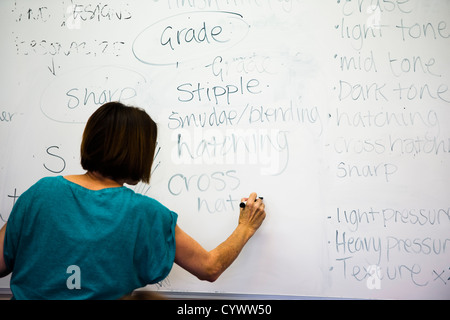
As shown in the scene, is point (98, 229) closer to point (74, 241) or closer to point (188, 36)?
point (74, 241)

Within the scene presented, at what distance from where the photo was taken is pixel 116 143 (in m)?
0.86

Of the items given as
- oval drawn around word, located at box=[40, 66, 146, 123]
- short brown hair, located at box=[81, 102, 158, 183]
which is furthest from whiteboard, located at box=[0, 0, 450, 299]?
short brown hair, located at box=[81, 102, 158, 183]

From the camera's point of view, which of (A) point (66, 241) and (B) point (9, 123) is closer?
(A) point (66, 241)

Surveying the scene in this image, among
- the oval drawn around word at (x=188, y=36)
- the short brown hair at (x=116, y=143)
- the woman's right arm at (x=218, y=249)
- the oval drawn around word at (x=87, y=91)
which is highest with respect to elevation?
the oval drawn around word at (x=188, y=36)

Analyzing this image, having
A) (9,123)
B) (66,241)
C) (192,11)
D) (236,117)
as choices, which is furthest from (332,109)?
(9,123)

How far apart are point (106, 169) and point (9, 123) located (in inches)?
26.4

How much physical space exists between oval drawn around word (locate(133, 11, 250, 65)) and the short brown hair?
43 centimetres

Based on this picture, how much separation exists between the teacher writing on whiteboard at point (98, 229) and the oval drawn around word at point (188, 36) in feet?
1.42

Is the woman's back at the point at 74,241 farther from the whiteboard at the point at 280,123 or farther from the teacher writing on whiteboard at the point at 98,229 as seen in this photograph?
the whiteboard at the point at 280,123

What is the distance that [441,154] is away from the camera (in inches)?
46.1

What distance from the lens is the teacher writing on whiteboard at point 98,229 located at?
2.56 ft

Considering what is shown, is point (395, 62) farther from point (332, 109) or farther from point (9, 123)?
point (9, 123)

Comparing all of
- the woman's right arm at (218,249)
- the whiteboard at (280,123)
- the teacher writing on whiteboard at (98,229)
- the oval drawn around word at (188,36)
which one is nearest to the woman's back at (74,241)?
the teacher writing on whiteboard at (98,229)
